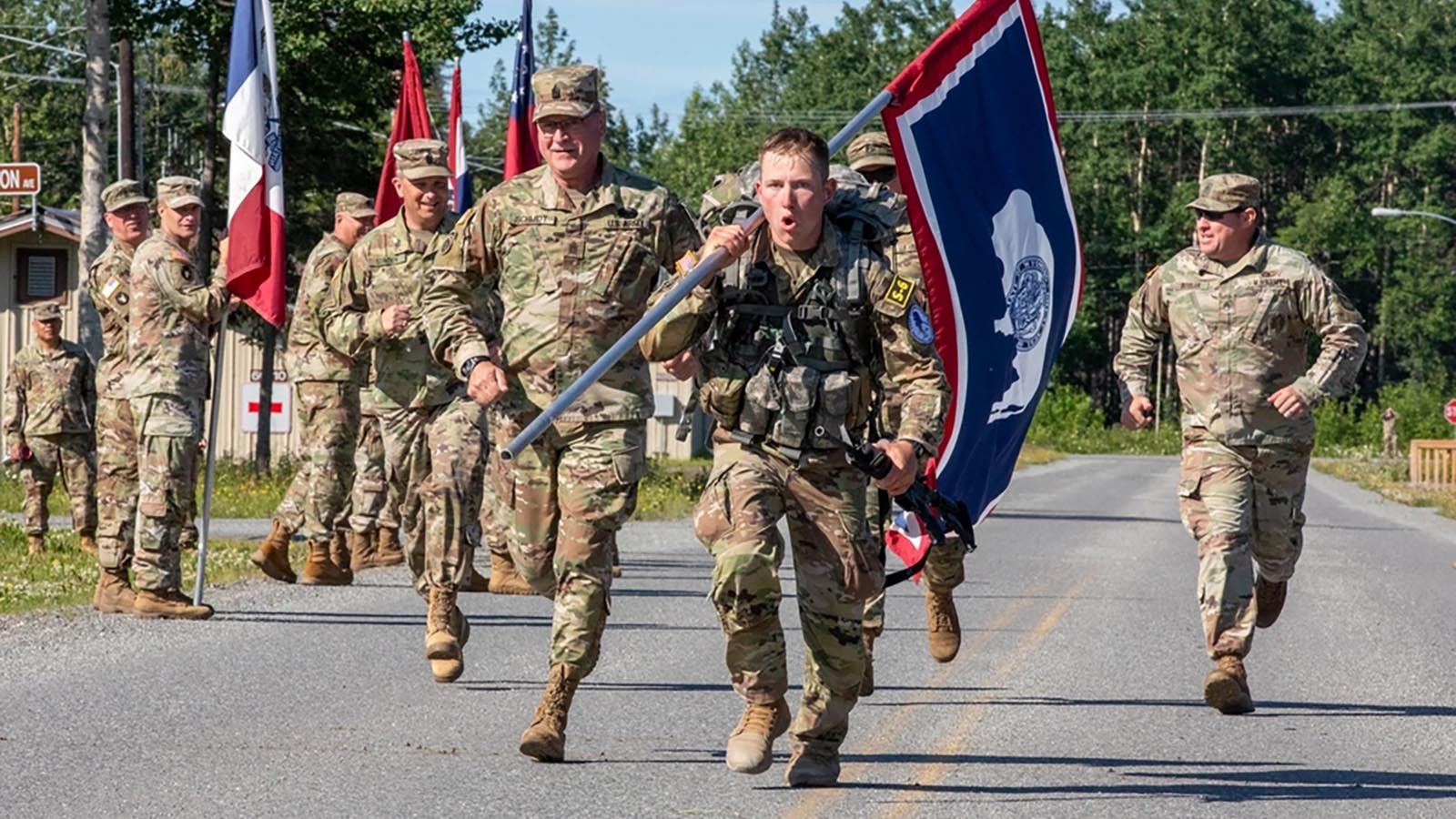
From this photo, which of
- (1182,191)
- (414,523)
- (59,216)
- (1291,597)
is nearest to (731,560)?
(414,523)

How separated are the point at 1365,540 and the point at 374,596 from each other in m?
13.4

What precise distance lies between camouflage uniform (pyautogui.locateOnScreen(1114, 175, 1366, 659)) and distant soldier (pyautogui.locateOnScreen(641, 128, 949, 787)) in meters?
2.86

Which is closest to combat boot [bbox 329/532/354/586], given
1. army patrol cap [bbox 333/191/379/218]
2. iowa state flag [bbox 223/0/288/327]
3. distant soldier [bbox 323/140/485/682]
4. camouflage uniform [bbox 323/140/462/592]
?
iowa state flag [bbox 223/0/288/327]

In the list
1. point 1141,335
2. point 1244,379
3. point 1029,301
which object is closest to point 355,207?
point 1029,301

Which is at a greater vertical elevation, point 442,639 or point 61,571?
point 442,639

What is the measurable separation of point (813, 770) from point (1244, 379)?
3403mm

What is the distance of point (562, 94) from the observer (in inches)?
301

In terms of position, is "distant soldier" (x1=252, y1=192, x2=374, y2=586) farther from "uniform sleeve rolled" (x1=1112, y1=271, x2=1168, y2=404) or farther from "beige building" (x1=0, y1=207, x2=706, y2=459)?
"beige building" (x1=0, y1=207, x2=706, y2=459)

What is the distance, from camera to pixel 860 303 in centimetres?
695

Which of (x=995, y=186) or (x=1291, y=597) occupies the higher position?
(x=995, y=186)

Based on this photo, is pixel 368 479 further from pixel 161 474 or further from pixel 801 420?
pixel 801 420

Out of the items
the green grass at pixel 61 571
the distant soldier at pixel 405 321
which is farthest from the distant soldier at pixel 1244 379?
the green grass at pixel 61 571

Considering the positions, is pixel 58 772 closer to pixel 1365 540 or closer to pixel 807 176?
pixel 807 176

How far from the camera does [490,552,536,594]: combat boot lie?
13.9m
